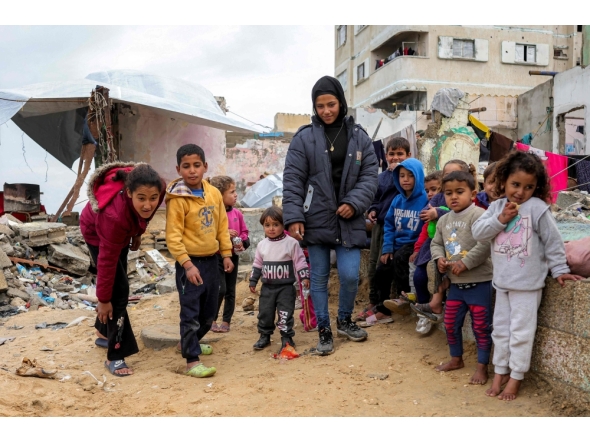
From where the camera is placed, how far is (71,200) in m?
10.7

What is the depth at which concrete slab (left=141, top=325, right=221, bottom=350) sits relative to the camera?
14.4ft

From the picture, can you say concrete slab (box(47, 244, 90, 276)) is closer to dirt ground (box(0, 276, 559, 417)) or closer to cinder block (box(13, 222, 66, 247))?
cinder block (box(13, 222, 66, 247))

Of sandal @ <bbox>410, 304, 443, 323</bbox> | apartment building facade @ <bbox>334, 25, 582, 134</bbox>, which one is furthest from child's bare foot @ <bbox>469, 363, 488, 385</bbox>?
apartment building facade @ <bbox>334, 25, 582, 134</bbox>

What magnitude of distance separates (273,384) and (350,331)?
3.19 ft

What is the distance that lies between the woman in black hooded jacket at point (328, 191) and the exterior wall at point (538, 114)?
17437 millimetres

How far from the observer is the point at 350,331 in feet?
13.2

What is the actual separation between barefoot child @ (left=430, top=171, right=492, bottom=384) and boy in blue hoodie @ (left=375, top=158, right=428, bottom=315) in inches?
26.4

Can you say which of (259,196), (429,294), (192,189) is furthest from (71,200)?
(429,294)

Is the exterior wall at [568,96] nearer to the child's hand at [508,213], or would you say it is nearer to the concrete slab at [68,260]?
the concrete slab at [68,260]

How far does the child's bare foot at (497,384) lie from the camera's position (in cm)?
293

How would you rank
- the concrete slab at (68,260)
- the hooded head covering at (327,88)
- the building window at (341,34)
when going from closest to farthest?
the hooded head covering at (327,88) < the concrete slab at (68,260) < the building window at (341,34)

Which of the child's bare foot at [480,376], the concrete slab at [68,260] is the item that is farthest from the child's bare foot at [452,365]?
the concrete slab at [68,260]

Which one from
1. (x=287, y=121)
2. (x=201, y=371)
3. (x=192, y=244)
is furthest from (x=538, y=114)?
(x=201, y=371)

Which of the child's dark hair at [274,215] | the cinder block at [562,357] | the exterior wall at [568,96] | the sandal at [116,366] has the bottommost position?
the sandal at [116,366]
